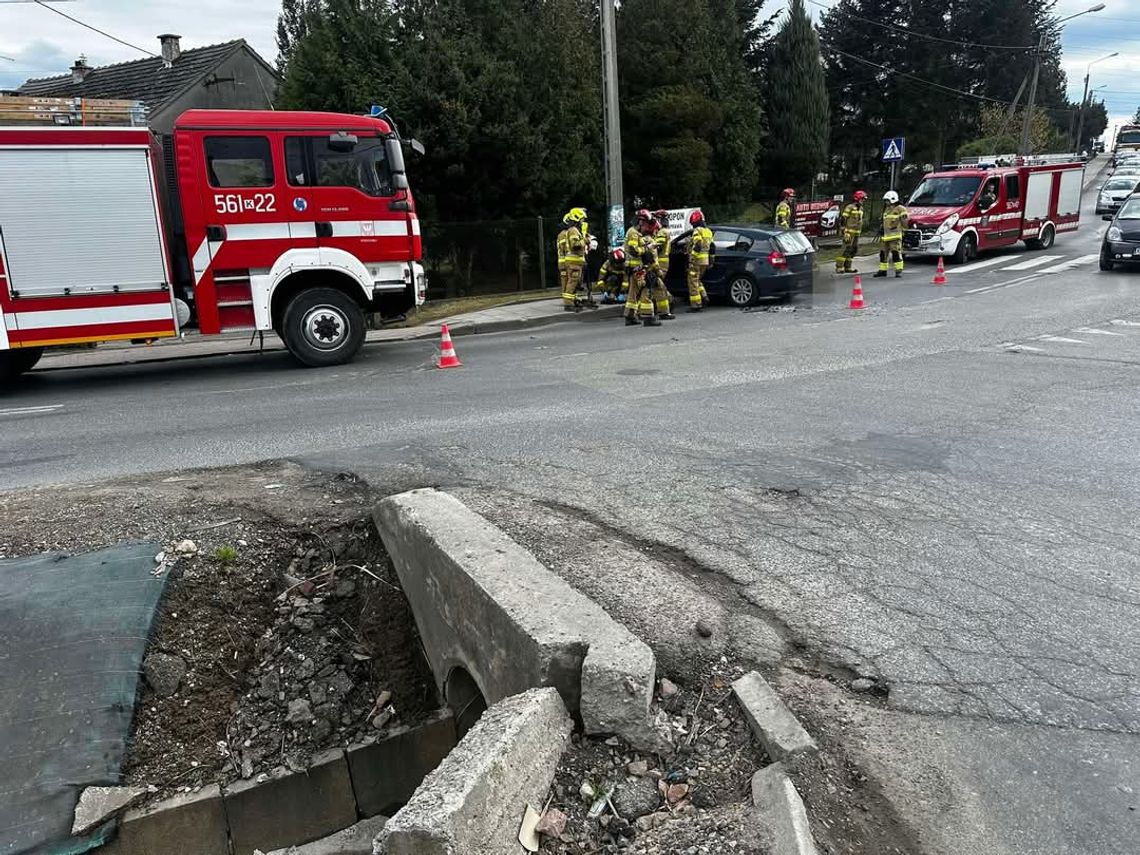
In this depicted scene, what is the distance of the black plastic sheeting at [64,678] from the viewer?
11.5 ft

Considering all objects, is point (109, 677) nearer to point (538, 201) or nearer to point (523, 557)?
point (523, 557)

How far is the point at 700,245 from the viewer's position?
15453 mm

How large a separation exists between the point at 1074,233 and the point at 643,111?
17091 mm

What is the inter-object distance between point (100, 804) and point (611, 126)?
15.0m

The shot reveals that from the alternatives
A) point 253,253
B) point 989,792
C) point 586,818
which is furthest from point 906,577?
point 253,253

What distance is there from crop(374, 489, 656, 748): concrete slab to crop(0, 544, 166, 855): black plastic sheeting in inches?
55.0

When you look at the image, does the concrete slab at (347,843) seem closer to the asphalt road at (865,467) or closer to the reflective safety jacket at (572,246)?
the asphalt road at (865,467)

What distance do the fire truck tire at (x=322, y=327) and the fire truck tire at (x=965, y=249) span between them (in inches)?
687

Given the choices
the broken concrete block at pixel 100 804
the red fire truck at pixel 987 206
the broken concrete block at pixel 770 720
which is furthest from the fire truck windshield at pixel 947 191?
the broken concrete block at pixel 100 804

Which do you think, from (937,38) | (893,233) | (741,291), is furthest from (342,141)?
(937,38)

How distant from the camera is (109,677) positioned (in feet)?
12.9

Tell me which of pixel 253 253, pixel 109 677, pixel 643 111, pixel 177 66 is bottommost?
pixel 109 677

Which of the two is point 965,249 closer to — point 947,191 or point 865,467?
point 947,191

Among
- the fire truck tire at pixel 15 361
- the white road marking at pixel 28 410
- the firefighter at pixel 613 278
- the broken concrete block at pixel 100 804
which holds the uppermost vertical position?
the firefighter at pixel 613 278
